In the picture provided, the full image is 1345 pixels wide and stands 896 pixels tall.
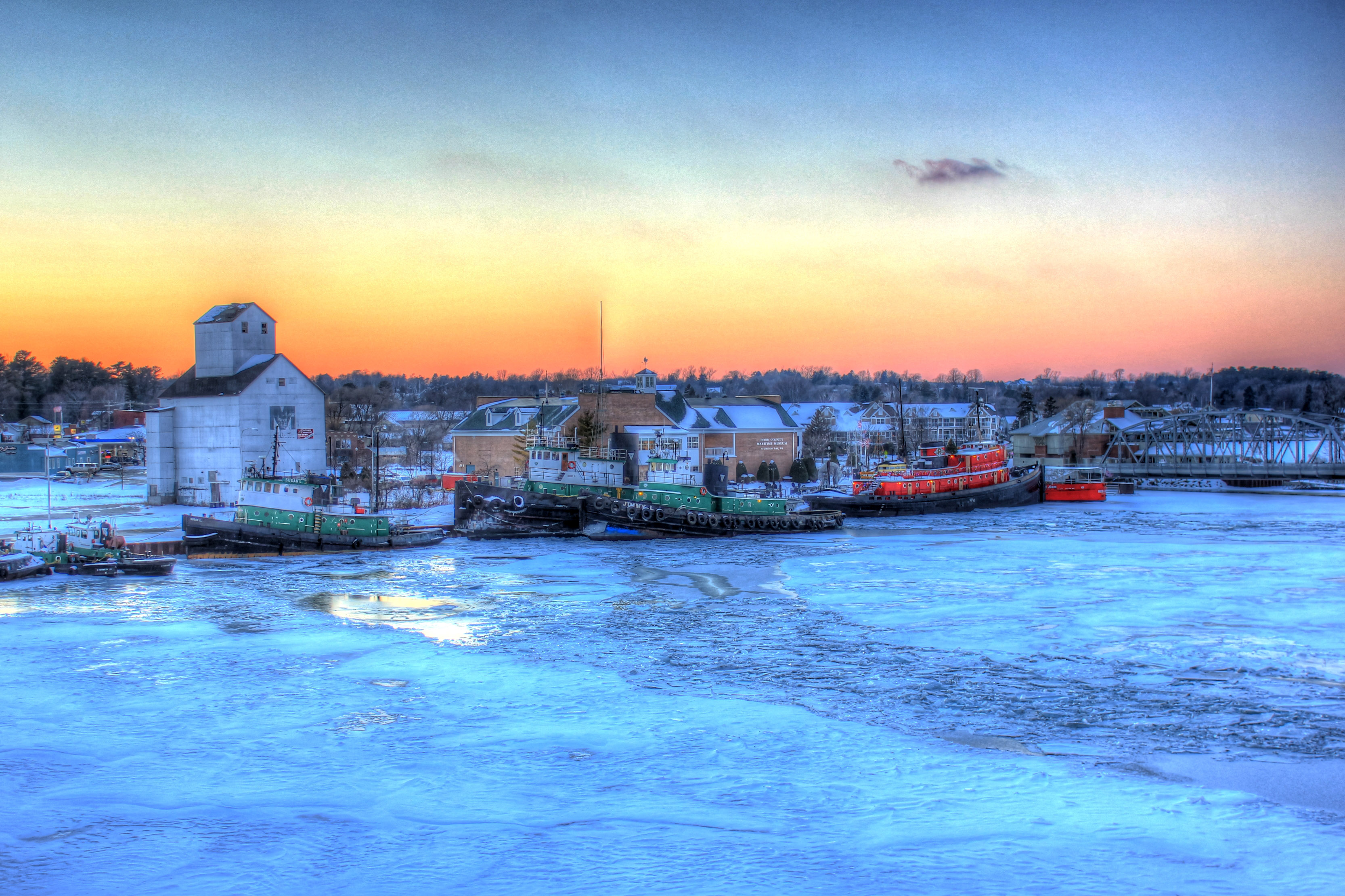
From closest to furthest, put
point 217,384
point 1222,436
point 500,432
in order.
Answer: point 217,384 → point 500,432 → point 1222,436

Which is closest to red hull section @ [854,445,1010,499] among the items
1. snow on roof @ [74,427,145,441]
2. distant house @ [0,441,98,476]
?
distant house @ [0,441,98,476]

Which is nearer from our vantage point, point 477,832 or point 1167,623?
point 477,832

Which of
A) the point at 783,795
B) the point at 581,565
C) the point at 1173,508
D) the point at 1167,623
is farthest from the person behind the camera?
the point at 1173,508

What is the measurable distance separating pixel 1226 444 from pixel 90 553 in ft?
248

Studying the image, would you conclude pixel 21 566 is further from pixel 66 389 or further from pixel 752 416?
pixel 66 389

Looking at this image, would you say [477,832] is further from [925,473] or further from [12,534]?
[925,473]

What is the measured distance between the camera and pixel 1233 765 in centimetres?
1155

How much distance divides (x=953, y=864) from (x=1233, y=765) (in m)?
4.89

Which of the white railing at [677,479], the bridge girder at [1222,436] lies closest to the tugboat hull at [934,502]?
the white railing at [677,479]

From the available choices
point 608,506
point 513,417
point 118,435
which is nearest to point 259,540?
point 608,506

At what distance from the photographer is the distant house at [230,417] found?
4372 cm

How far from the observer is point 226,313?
46.4 meters

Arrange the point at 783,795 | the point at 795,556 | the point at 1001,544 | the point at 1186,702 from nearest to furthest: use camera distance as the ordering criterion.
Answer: the point at 783,795, the point at 1186,702, the point at 795,556, the point at 1001,544

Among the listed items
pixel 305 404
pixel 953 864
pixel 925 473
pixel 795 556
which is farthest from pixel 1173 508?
pixel 953 864
